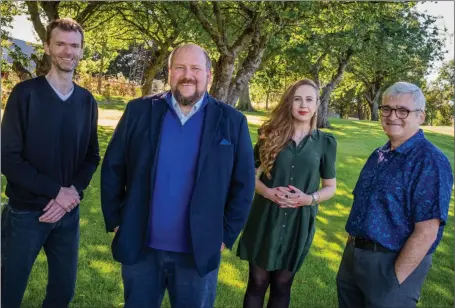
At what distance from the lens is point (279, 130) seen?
11.1ft

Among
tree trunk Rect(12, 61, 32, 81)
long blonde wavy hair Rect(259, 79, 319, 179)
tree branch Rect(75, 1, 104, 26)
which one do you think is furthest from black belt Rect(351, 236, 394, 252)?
tree branch Rect(75, 1, 104, 26)

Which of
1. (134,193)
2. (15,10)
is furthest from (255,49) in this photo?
(134,193)

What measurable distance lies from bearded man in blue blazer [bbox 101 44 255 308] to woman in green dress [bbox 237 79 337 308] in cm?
62

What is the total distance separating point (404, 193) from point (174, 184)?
4.27 ft

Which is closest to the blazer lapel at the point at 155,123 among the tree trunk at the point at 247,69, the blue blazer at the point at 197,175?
the blue blazer at the point at 197,175

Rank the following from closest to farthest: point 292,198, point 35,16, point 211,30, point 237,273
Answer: point 292,198 → point 237,273 → point 211,30 → point 35,16

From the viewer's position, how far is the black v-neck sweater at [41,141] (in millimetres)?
2951

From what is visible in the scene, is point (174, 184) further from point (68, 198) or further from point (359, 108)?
point (359, 108)

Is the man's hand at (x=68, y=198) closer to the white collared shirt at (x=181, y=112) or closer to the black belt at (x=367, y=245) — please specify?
the white collared shirt at (x=181, y=112)

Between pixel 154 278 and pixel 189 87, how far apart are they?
46.0 inches

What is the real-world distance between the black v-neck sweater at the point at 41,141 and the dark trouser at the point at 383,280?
1987 millimetres

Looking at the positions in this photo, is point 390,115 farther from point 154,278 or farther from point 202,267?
point 154,278

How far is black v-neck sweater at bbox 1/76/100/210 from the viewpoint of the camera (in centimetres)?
295

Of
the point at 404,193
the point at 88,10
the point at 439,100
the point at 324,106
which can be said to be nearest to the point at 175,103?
the point at 404,193
